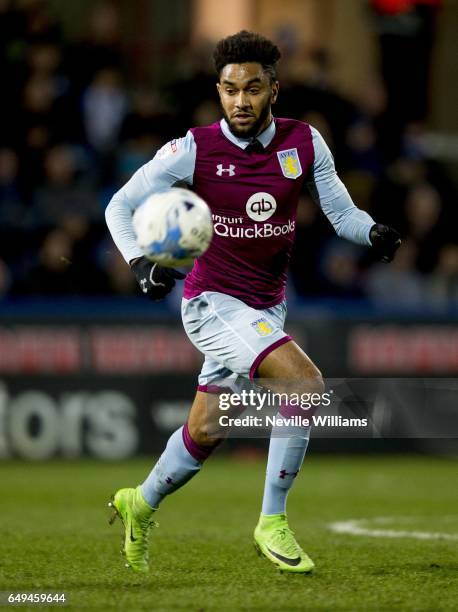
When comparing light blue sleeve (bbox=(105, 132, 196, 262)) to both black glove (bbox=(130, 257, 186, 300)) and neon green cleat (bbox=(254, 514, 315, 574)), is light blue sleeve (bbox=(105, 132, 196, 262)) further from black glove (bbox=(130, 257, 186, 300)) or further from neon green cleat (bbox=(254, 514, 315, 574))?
neon green cleat (bbox=(254, 514, 315, 574))

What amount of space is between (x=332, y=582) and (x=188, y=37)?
39.0 ft

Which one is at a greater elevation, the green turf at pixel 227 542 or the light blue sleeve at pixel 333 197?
the light blue sleeve at pixel 333 197

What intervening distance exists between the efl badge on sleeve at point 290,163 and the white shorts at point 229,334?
2.02 feet

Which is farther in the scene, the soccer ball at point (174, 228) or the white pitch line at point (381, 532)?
the white pitch line at point (381, 532)

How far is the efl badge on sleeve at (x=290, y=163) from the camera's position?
5.91 metres

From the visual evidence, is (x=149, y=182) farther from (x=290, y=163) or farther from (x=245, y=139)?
(x=290, y=163)

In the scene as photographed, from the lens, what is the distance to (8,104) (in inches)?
486

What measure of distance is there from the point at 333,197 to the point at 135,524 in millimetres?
1755

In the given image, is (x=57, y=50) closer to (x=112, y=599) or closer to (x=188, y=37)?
(x=188, y=37)

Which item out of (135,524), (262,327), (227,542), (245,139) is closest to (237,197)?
(245,139)

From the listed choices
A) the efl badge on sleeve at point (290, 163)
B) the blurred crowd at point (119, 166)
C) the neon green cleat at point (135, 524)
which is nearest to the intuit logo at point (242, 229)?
the efl badge on sleeve at point (290, 163)

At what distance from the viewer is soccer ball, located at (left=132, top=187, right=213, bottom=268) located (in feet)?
17.3

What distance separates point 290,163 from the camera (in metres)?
5.93

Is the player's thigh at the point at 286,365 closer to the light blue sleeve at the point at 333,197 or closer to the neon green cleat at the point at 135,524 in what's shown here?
the light blue sleeve at the point at 333,197
